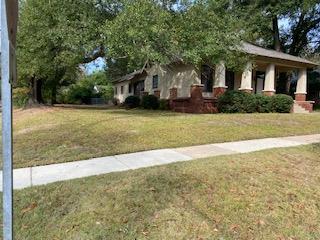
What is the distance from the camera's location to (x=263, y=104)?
19.3 meters

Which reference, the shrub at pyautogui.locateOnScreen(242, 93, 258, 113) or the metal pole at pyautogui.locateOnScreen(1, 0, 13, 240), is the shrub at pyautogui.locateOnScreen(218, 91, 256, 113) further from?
the metal pole at pyautogui.locateOnScreen(1, 0, 13, 240)

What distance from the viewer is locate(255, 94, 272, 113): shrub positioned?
19.2m

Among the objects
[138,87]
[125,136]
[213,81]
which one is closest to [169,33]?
[125,136]

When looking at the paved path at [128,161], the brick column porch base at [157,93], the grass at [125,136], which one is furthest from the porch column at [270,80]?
the paved path at [128,161]

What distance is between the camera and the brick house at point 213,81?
66.5ft

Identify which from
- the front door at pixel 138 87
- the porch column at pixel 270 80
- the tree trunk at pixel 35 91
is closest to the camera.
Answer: the porch column at pixel 270 80

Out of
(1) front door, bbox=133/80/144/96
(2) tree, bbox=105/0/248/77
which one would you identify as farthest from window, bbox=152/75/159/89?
(2) tree, bbox=105/0/248/77

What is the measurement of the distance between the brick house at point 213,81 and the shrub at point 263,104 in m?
1.64

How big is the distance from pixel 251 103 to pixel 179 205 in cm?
1521

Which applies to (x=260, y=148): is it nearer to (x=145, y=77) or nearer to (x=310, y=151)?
(x=310, y=151)

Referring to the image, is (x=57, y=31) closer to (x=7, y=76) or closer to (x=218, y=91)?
(x=218, y=91)

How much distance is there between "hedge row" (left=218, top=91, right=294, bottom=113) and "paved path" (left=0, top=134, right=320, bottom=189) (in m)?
9.82

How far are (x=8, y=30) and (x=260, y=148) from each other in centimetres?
668

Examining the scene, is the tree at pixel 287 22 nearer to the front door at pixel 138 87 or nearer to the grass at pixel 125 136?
the front door at pixel 138 87
